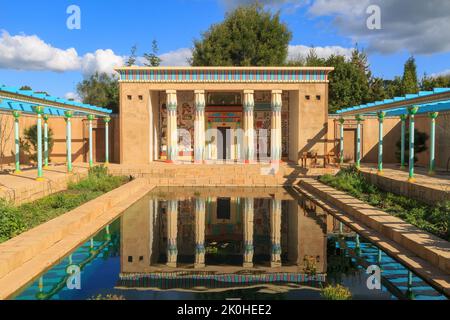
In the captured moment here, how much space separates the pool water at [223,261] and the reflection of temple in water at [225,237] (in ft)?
0.05

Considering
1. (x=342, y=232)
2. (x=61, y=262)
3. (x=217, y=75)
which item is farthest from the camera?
(x=217, y=75)

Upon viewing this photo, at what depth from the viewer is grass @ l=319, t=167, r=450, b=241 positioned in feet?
21.6

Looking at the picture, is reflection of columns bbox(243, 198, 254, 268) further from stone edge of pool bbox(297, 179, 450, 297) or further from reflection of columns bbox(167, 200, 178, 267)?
stone edge of pool bbox(297, 179, 450, 297)

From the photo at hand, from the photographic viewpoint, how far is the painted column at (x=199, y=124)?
18.0 metres

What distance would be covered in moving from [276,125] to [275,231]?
11.0 meters

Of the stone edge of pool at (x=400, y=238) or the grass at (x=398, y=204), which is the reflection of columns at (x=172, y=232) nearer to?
the stone edge of pool at (x=400, y=238)

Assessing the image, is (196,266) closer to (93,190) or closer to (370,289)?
(370,289)

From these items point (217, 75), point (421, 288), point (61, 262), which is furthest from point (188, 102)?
point (421, 288)

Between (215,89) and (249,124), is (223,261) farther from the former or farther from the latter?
(215,89)

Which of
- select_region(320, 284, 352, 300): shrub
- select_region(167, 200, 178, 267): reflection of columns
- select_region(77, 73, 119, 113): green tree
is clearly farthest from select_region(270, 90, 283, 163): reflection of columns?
select_region(77, 73, 119, 113): green tree

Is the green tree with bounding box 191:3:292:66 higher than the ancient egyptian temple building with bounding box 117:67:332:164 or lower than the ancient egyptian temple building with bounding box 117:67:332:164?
higher

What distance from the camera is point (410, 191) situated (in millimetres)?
9875

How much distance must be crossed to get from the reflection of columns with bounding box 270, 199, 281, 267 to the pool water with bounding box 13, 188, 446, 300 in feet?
0.06

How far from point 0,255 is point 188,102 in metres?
16.1
